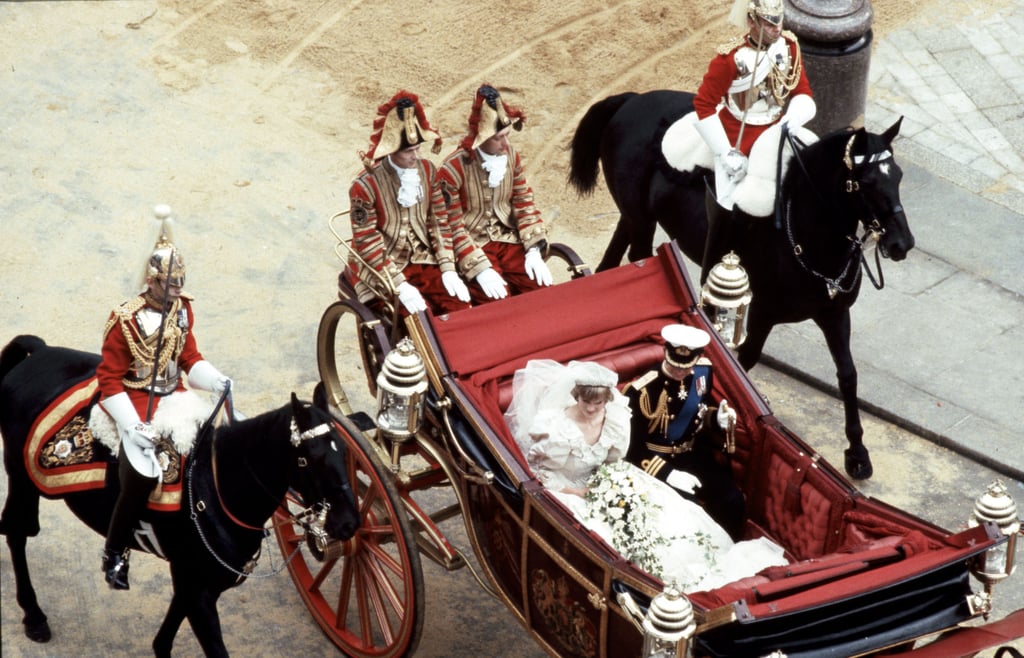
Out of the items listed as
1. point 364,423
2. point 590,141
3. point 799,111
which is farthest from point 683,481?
point 590,141

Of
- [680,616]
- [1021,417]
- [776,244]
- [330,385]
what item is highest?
[680,616]

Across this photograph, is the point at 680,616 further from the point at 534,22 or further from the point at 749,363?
the point at 534,22

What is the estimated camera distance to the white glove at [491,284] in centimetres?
720

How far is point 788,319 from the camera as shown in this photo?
310 inches

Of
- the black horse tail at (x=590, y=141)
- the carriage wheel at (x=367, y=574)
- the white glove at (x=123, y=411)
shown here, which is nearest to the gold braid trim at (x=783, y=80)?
the black horse tail at (x=590, y=141)

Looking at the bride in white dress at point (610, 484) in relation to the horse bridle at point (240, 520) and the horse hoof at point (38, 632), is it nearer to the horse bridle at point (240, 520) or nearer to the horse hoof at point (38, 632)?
the horse bridle at point (240, 520)

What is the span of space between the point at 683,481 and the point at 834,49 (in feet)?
13.6

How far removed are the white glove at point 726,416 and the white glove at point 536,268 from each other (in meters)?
1.32

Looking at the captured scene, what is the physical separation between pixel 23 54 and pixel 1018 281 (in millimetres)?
7068

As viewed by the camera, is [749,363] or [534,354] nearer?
[534,354]

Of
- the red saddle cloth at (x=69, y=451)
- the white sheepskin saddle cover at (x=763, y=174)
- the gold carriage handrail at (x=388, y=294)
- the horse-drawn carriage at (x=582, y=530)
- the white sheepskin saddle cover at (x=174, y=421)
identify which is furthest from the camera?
the white sheepskin saddle cover at (x=763, y=174)

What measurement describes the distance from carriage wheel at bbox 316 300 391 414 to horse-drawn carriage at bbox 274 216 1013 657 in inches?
0.8

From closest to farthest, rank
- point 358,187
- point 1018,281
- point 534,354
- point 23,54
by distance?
1. point 534,354
2. point 358,187
3. point 1018,281
4. point 23,54

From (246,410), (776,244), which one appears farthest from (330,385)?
(776,244)
